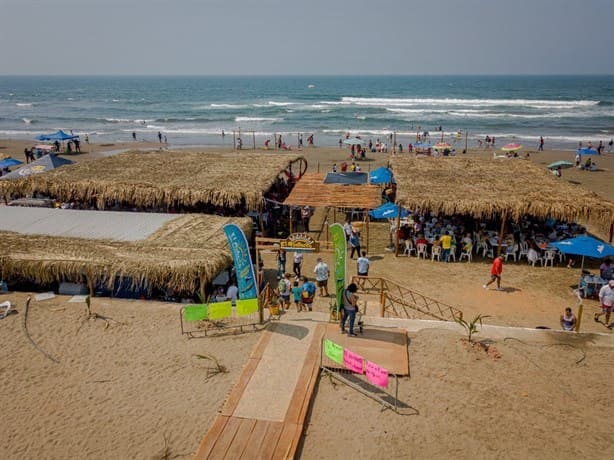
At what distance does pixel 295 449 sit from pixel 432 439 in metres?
1.97

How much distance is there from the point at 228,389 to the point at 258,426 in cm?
117

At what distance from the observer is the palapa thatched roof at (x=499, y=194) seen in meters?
13.6

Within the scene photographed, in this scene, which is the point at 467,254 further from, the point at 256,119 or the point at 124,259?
the point at 256,119

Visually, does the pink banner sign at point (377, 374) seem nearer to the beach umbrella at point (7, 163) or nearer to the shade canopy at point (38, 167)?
the shade canopy at point (38, 167)

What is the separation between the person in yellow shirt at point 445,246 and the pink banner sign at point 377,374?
757 cm

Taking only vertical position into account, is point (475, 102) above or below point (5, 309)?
above

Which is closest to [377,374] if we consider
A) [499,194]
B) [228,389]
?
[228,389]

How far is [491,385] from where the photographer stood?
25.7 ft

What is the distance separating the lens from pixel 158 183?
1614cm

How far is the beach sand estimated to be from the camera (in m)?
6.69

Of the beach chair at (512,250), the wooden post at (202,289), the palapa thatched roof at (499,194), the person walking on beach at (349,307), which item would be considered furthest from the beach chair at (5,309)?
the beach chair at (512,250)

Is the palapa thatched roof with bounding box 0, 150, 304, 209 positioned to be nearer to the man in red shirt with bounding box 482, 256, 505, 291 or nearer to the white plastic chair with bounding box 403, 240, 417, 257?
the white plastic chair with bounding box 403, 240, 417, 257

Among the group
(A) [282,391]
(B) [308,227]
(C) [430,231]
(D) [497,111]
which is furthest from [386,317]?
(D) [497,111]

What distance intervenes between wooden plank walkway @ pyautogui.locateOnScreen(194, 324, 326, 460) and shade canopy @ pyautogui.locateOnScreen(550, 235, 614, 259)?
7.72 meters
